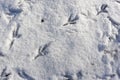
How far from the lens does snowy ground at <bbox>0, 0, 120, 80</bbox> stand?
2.29 metres

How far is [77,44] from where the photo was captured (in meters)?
2.43

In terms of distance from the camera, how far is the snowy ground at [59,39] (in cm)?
229

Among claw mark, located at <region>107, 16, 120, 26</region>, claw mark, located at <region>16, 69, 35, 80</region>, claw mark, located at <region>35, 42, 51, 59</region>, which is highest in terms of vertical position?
claw mark, located at <region>107, 16, 120, 26</region>

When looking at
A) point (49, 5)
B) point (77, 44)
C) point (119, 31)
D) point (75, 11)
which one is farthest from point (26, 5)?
point (119, 31)

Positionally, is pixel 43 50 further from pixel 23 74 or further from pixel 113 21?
pixel 113 21

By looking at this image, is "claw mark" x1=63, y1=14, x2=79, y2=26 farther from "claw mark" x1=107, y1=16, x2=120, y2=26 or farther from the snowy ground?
"claw mark" x1=107, y1=16, x2=120, y2=26

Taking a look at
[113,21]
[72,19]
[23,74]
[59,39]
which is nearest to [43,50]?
[59,39]

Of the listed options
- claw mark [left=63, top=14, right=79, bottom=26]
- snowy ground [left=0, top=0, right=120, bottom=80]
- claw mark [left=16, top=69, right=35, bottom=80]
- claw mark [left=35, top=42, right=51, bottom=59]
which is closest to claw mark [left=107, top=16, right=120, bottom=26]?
snowy ground [left=0, top=0, right=120, bottom=80]

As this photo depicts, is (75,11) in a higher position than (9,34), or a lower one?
higher

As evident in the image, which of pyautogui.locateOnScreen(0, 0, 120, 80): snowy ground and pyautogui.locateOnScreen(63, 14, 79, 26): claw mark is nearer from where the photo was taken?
pyautogui.locateOnScreen(0, 0, 120, 80): snowy ground

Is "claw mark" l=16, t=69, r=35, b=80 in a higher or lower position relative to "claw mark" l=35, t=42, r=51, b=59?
lower

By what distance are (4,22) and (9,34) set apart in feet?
0.55

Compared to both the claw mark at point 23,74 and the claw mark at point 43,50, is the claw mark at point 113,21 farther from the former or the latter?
the claw mark at point 23,74

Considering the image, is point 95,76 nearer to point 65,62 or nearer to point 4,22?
point 65,62
